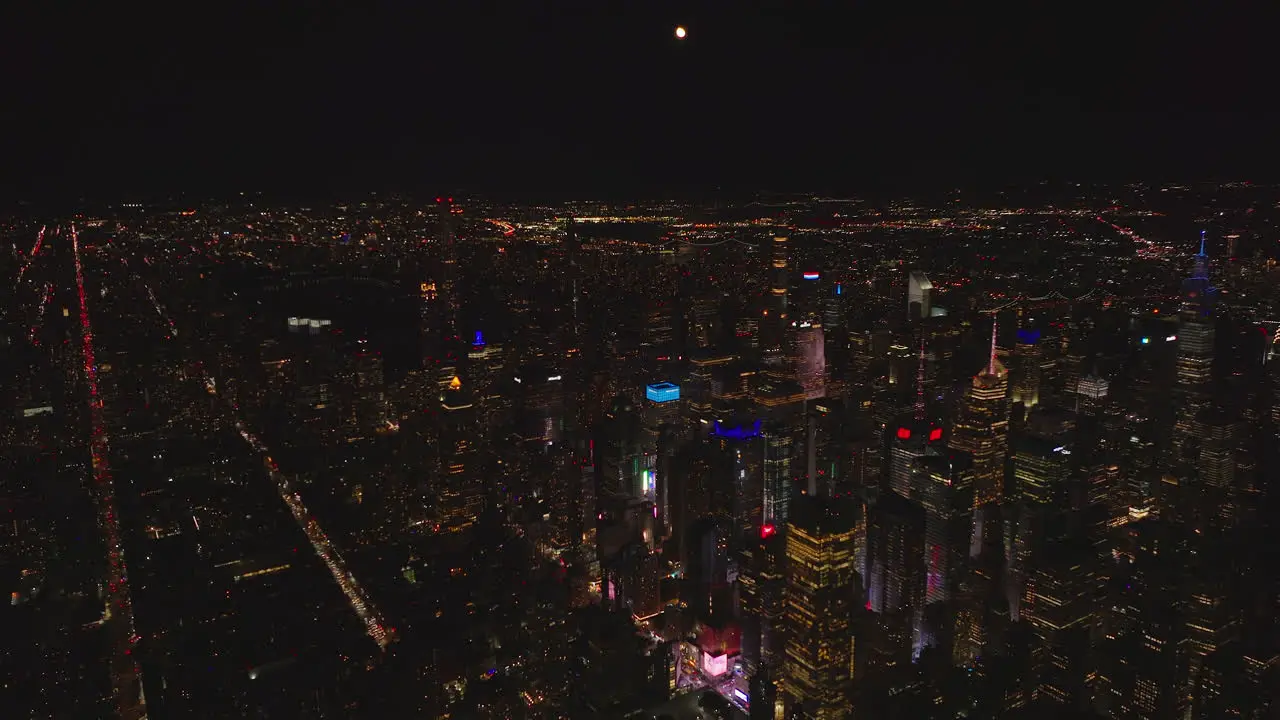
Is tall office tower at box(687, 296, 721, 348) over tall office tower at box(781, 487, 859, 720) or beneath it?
over

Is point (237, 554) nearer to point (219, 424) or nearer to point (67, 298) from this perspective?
point (219, 424)

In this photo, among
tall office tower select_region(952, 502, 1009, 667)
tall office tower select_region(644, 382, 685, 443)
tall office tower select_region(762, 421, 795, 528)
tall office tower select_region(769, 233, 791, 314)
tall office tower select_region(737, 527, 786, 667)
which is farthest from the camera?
tall office tower select_region(644, 382, 685, 443)

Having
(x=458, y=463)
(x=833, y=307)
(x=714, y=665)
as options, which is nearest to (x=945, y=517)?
(x=833, y=307)

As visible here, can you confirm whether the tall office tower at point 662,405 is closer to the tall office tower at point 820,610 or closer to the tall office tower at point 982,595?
the tall office tower at point 820,610

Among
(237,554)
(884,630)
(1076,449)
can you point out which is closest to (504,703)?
(237,554)

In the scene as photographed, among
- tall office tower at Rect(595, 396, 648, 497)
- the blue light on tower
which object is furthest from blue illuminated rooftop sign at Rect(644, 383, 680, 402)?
the blue light on tower

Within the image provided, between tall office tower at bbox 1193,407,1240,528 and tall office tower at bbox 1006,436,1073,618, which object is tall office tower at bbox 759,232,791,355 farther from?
tall office tower at bbox 1193,407,1240,528

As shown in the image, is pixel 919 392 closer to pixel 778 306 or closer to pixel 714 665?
pixel 778 306
